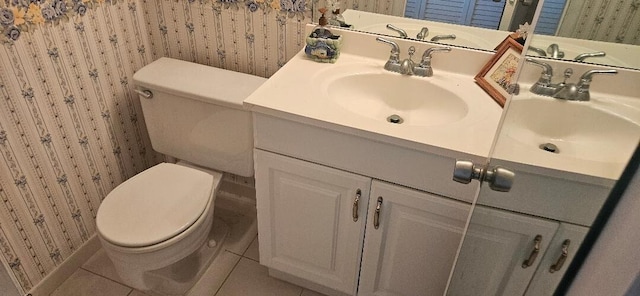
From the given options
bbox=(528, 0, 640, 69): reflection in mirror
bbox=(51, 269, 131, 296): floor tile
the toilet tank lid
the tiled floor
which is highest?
bbox=(528, 0, 640, 69): reflection in mirror

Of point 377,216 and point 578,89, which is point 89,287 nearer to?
point 377,216

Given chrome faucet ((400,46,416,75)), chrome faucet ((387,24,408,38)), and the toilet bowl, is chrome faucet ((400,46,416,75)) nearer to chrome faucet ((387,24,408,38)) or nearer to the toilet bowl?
chrome faucet ((387,24,408,38))

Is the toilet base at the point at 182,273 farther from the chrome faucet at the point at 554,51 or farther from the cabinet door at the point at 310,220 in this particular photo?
the chrome faucet at the point at 554,51

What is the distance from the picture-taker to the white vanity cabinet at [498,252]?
0.79 metres

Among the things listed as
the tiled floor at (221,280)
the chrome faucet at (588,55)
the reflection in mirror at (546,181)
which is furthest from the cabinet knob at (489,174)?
the tiled floor at (221,280)

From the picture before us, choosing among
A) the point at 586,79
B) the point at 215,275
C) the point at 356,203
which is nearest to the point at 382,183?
the point at 356,203

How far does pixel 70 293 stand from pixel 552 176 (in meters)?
1.66

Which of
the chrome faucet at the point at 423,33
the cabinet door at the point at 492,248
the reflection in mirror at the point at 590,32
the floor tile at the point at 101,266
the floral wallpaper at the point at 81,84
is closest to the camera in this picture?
the reflection in mirror at the point at 590,32

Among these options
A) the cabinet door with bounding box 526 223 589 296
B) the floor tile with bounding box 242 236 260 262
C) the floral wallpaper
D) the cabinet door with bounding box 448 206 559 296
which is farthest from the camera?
the floor tile with bounding box 242 236 260 262

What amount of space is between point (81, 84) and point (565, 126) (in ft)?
4.95

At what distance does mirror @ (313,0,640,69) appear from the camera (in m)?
0.77

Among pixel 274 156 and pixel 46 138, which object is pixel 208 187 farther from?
pixel 46 138

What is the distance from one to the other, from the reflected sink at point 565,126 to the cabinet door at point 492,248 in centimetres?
18

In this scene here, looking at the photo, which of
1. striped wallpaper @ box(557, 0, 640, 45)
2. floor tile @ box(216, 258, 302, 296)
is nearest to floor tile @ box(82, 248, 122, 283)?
floor tile @ box(216, 258, 302, 296)
